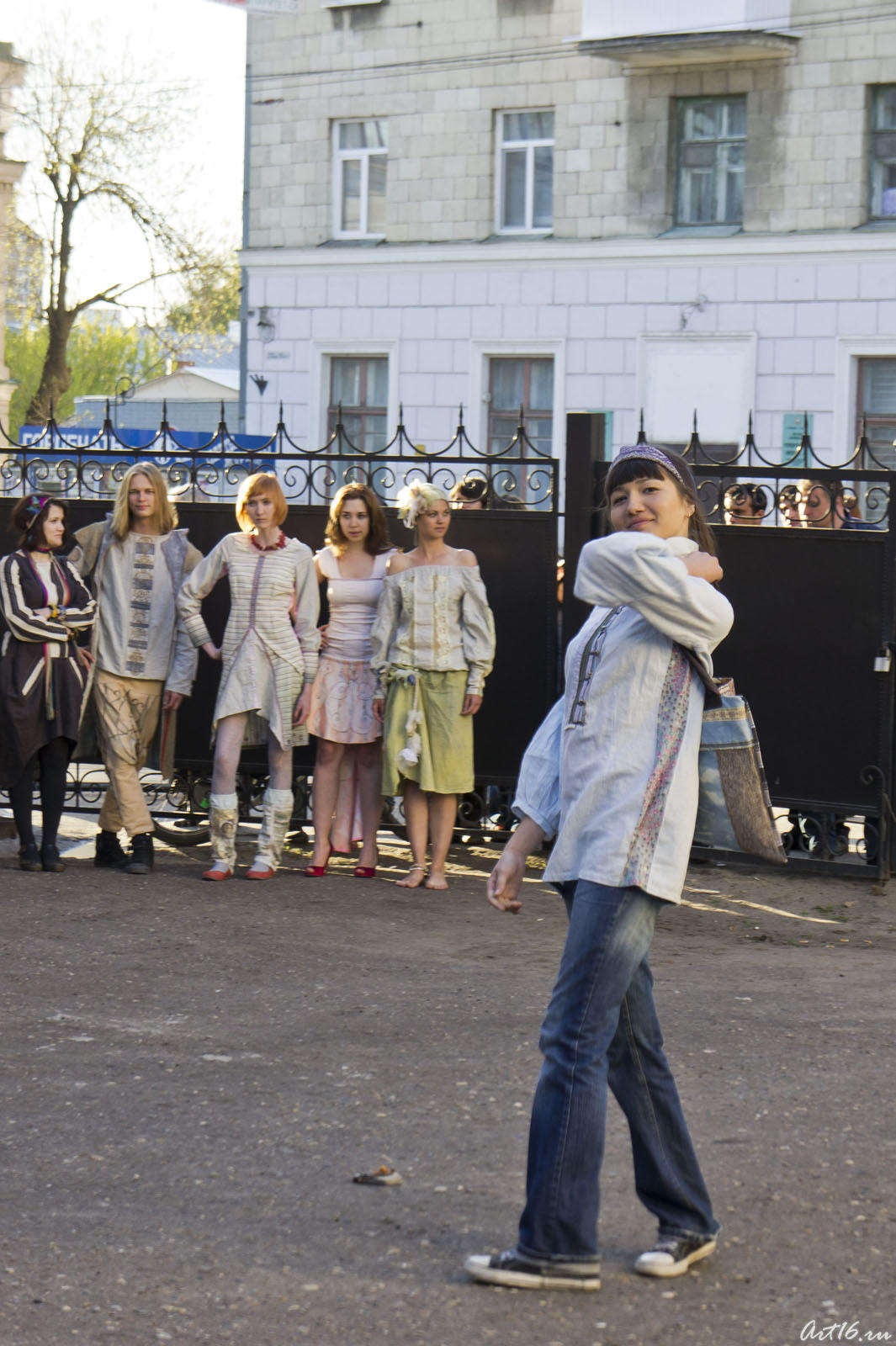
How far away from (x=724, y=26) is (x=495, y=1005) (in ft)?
65.0

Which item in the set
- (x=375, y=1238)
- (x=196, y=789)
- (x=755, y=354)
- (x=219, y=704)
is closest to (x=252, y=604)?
(x=219, y=704)

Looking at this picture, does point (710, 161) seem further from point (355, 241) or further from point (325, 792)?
point (325, 792)

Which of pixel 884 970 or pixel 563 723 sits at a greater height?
pixel 563 723

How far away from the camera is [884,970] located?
7836 millimetres

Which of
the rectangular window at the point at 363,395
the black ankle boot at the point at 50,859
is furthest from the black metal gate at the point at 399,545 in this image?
the rectangular window at the point at 363,395

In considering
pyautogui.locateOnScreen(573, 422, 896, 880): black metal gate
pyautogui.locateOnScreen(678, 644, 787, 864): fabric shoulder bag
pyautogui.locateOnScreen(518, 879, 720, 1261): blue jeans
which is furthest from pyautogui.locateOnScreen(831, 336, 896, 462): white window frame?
pyautogui.locateOnScreen(518, 879, 720, 1261): blue jeans

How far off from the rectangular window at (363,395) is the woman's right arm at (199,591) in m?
18.3

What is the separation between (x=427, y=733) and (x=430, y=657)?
37 cm

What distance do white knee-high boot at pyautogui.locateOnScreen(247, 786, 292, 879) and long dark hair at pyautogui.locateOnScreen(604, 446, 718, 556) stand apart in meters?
5.28

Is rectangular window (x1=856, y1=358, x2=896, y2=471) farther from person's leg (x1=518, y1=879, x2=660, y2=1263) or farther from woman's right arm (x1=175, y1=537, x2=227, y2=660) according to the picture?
person's leg (x1=518, y1=879, x2=660, y2=1263)

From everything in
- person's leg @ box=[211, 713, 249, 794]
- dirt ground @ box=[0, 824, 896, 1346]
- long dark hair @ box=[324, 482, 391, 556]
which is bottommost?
dirt ground @ box=[0, 824, 896, 1346]

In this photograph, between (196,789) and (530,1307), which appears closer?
(530,1307)

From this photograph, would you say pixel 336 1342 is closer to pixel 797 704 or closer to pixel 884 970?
pixel 884 970

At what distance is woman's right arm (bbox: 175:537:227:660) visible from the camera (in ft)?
30.9
